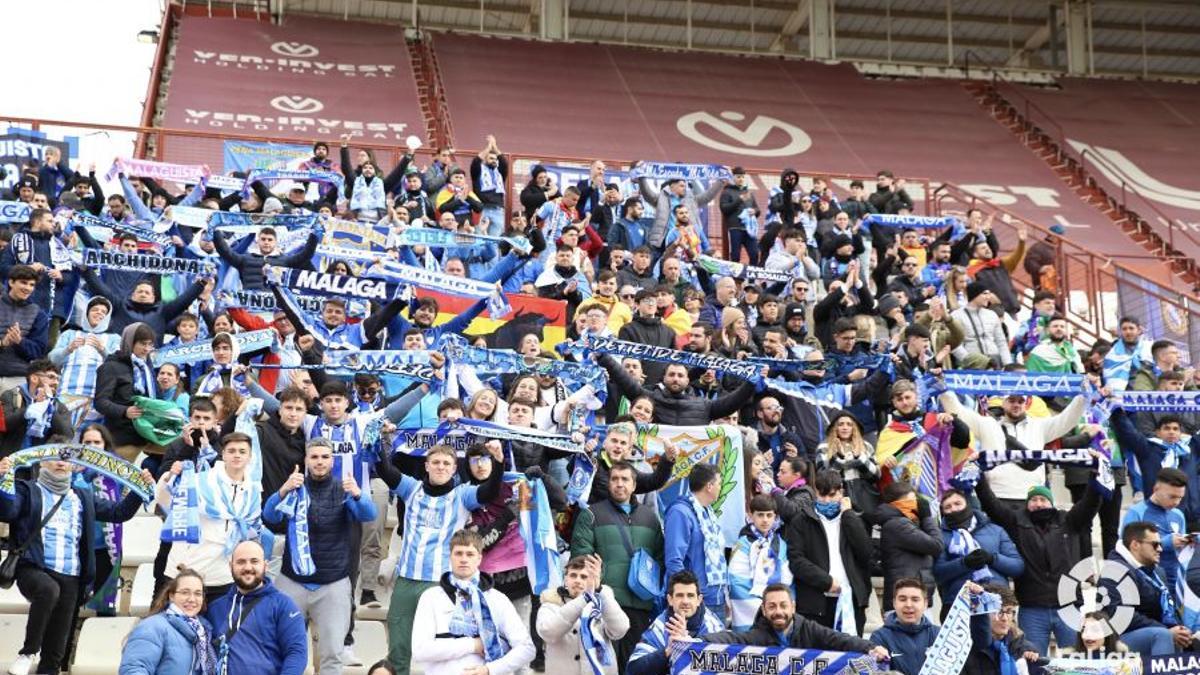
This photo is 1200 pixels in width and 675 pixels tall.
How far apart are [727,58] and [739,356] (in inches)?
808

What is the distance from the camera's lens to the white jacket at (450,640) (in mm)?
8305

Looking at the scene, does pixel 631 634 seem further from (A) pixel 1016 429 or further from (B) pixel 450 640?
(A) pixel 1016 429

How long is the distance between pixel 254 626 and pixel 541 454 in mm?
2630

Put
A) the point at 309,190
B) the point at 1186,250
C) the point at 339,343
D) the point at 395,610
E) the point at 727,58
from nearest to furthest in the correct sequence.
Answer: the point at 395,610 < the point at 339,343 < the point at 309,190 < the point at 1186,250 < the point at 727,58

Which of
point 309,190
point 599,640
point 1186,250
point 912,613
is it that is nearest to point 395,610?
point 599,640

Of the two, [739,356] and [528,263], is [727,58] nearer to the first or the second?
[528,263]

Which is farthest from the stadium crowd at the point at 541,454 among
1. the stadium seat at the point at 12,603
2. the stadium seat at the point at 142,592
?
the stadium seat at the point at 12,603

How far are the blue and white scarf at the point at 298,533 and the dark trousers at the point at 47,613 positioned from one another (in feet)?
4.24

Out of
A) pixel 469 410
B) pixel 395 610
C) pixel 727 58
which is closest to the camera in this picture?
pixel 395 610

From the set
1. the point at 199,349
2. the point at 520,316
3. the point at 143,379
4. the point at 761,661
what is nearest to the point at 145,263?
the point at 199,349

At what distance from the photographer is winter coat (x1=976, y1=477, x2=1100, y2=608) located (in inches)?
413

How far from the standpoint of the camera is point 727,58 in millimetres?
32344

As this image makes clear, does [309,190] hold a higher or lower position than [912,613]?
higher

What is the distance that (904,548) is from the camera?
1017 cm
